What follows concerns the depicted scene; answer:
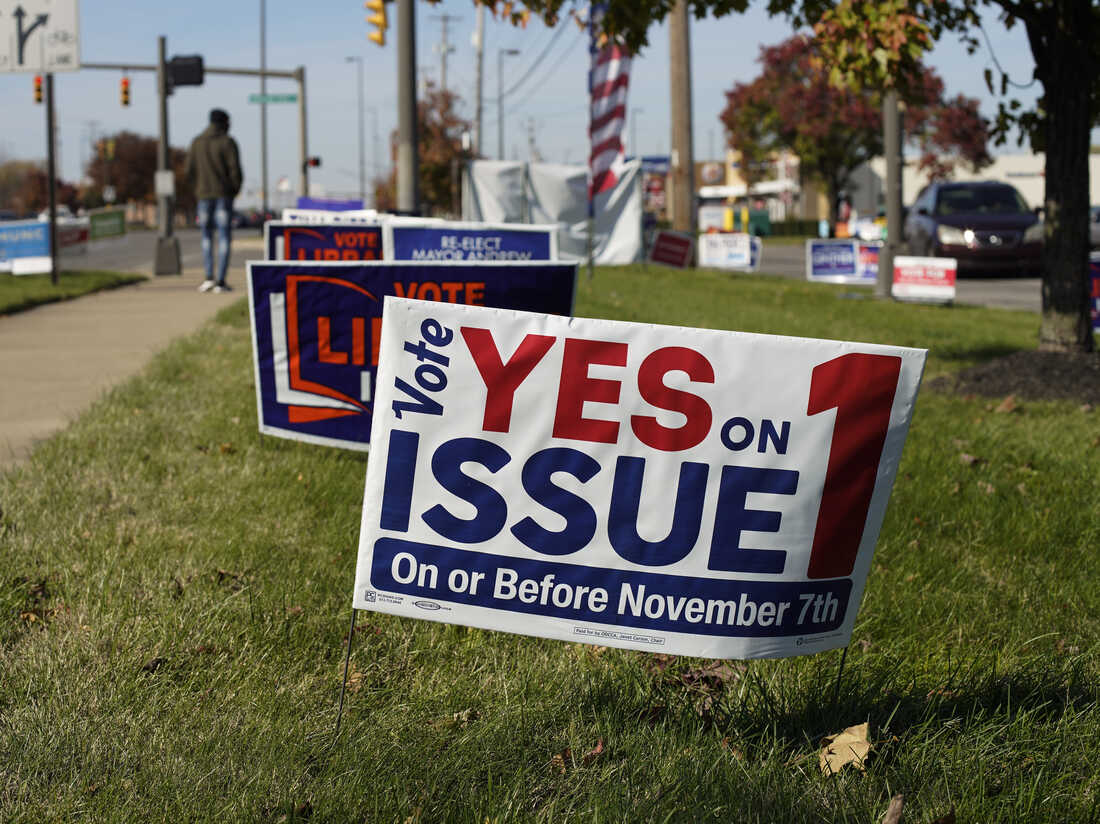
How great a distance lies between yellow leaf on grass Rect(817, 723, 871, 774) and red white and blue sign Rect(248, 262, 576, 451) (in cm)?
282

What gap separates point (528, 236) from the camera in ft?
27.7

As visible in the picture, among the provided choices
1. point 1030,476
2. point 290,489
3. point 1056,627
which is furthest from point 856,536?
point 1030,476

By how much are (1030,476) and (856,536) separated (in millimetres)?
3348

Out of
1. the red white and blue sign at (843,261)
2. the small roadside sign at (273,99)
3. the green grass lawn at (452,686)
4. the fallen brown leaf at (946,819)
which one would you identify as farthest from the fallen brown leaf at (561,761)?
the small roadside sign at (273,99)

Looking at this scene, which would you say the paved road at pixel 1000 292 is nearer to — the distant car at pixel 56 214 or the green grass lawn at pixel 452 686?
the distant car at pixel 56 214

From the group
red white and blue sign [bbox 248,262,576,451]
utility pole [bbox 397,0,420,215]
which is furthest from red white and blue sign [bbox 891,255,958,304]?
red white and blue sign [bbox 248,262,576,451]

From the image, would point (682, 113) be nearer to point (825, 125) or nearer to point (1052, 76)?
point (1052, 76)

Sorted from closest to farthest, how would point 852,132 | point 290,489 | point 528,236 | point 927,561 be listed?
point 927,561 < point 290,489 < point 528,236 < point 852,132

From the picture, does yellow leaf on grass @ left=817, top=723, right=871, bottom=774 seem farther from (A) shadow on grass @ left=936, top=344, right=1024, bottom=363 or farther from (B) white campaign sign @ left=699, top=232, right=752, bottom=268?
(B) white campaign sign @ left=699, top=232, right=752, bottom=268

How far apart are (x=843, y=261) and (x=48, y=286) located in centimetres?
1195

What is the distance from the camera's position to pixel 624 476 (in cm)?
271

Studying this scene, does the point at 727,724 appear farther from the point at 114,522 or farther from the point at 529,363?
the point at 114,522

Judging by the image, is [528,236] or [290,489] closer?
[290,489]

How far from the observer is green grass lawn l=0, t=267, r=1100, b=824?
2561 millimetres
